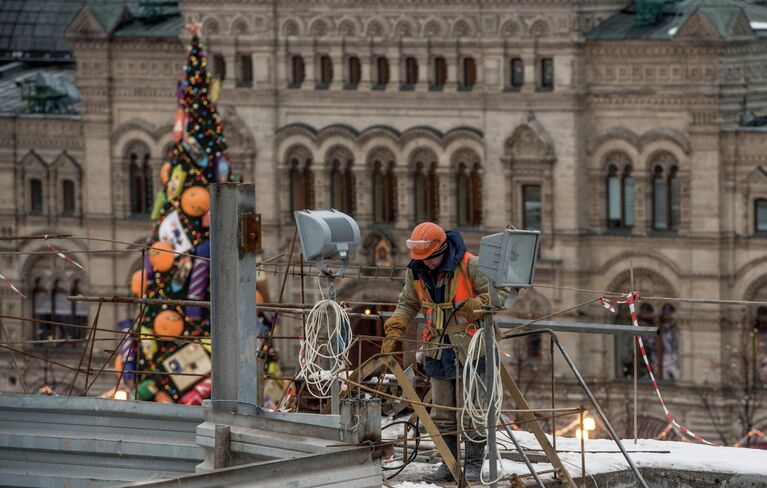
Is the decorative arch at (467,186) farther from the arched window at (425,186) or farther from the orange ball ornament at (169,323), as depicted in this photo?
the orange ball ornament at (169,323)

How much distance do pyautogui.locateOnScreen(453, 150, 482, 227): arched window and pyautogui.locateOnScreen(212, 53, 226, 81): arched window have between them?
299 inches

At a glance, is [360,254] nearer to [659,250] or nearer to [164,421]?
[659,250]

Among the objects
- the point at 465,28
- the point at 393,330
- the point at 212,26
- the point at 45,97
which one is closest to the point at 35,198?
the point at 45,97

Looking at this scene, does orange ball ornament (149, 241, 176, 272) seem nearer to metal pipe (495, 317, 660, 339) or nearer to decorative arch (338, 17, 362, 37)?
decorative arch (338, 17, 362, 37)

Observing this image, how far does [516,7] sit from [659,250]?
732cm

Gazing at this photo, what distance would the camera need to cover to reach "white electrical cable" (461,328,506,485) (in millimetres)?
23156

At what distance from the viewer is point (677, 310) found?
70.8 metres

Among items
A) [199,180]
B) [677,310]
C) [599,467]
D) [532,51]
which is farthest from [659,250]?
[599,467]

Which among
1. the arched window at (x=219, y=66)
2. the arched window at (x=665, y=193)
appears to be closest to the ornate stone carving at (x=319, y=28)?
the arched window at (x=219, y=66)

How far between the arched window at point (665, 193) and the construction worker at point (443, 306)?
152ft

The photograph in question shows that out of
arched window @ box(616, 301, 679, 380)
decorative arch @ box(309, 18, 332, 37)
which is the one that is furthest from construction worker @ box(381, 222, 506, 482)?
decorative arch @ box(309, 18, 332, 37)

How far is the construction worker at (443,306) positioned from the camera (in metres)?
24.4

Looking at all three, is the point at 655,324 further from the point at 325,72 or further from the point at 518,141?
the point at 325,72

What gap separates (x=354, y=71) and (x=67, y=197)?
11.5 m
